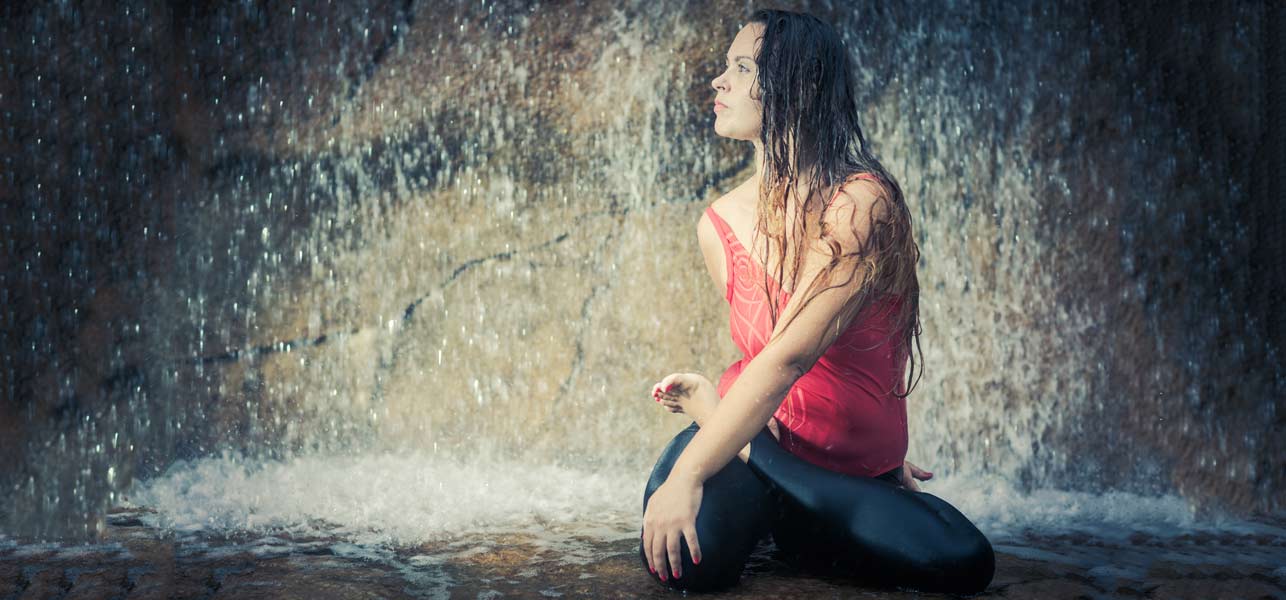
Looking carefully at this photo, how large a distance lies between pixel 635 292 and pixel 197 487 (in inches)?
70.5

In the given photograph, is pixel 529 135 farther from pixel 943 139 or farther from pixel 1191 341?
pixel 1191 341

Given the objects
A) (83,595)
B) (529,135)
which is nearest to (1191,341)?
(529,135)

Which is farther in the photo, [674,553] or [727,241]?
[727,241]

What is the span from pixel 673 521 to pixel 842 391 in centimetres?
46

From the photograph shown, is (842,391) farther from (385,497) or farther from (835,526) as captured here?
(385,497)

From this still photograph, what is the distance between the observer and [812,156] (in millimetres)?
2088

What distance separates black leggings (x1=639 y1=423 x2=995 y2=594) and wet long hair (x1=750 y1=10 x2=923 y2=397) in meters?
0.31

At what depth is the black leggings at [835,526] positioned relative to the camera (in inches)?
76.4

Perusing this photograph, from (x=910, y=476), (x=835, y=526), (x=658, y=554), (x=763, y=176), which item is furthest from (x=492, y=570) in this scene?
(x=763, y=176)

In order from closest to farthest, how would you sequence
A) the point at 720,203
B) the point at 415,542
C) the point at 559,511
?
the point at 720,203 < the point at 415,542 < the point at 559,511

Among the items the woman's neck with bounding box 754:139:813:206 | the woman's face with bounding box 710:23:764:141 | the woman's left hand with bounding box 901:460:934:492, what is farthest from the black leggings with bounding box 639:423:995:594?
the woman's face with bounding box 710:23:764:141

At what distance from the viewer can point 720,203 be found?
231 centimetres

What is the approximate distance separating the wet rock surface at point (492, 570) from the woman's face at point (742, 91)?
0.93 m

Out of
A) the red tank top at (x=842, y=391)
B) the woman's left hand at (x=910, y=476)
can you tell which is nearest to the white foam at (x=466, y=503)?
the woman's left hand at (x=910, y=476)
